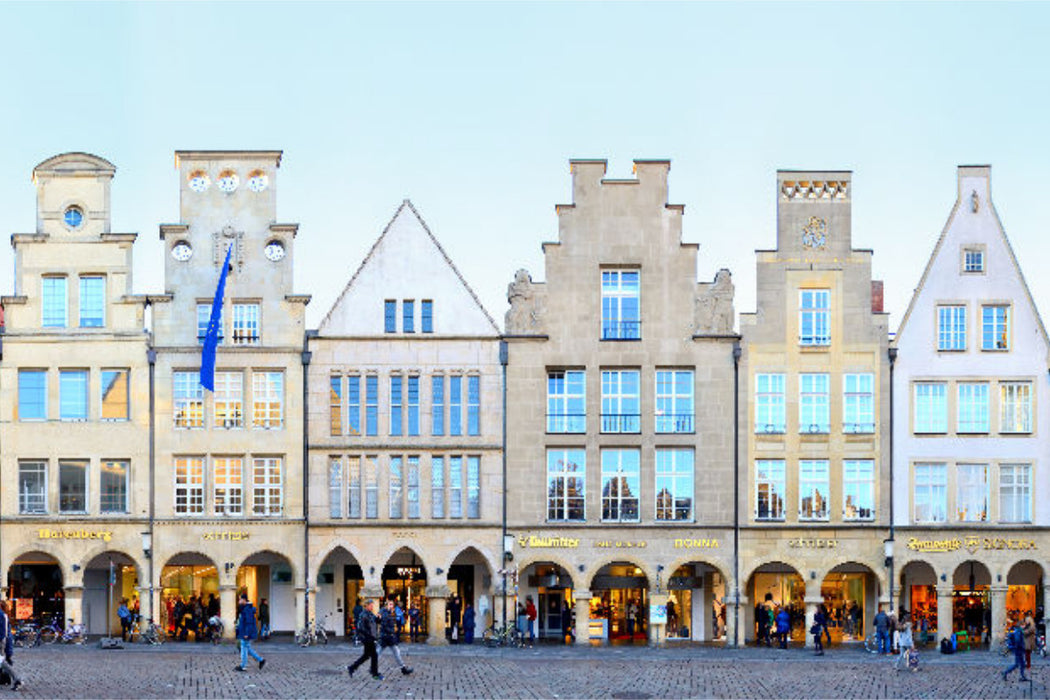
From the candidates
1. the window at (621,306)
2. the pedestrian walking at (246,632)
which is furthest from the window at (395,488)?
the pedestrian walking at (246,632)

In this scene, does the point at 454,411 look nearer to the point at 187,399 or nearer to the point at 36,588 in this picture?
the point at 187,399

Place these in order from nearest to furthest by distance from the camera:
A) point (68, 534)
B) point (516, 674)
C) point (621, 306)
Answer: point (516, 674)
point (68, 534)
point (621, 306)

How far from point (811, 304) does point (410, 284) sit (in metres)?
14.5

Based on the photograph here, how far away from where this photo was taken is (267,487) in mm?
58656

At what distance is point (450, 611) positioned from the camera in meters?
59.4

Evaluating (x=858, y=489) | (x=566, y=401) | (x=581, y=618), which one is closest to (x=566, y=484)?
(x=566, y=401)

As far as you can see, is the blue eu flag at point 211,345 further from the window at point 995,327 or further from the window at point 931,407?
the window at point 995,327

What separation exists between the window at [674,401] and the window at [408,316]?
29.4 ft

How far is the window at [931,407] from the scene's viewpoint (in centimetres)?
5853

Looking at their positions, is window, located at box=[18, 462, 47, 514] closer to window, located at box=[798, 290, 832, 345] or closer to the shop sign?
the shop sign

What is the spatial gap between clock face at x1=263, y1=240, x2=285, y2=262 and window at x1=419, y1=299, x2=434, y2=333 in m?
5.43

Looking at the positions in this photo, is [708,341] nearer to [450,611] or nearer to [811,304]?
[811,304]

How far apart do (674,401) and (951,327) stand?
10.3 meters

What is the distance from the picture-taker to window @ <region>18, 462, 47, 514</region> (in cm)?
5859
